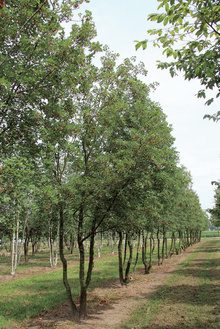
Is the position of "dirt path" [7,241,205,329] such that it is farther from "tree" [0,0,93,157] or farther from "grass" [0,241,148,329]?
"tree" [0,0,93,157]

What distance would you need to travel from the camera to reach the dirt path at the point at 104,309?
9.67 meters

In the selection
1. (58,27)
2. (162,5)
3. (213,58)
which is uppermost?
(58,27)

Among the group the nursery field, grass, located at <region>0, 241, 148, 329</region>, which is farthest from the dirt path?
grass, located at <region>0, 241, 148, 329</region>

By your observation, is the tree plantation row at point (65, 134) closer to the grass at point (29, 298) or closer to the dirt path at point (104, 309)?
the dirt path at point (104, 309)

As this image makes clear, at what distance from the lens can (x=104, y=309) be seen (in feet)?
38.4

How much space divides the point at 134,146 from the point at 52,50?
4.64 meters

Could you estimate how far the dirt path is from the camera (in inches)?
381

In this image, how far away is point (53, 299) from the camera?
46.6 feet

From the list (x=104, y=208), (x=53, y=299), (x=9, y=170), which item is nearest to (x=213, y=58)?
(x=9, y=170)

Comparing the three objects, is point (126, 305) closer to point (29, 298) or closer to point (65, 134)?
point (29, 298)

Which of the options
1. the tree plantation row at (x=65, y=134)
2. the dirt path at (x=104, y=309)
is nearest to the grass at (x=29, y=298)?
the dirt path at (x=104, y=309)

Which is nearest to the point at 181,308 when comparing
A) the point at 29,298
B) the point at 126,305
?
the point at 126,305

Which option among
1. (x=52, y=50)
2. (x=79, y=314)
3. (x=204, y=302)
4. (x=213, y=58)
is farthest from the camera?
(x=204, y=302)

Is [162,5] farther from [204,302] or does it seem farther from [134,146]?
[204,302]
